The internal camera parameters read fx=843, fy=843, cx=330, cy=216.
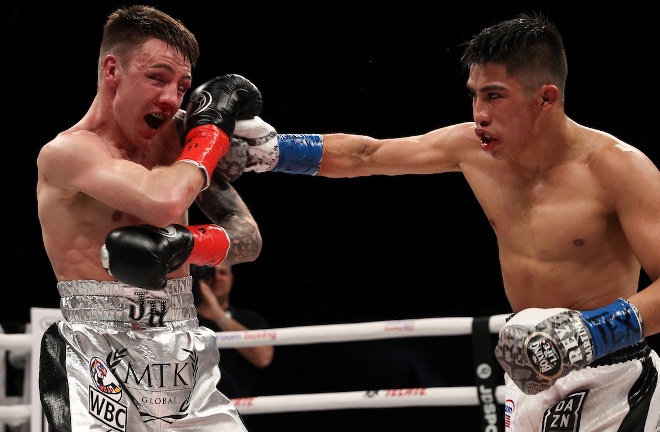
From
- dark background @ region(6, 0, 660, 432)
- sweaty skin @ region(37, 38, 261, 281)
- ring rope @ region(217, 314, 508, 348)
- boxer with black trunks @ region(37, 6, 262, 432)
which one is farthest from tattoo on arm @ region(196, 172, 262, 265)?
dark background @ region(6, 0, 660, 432)

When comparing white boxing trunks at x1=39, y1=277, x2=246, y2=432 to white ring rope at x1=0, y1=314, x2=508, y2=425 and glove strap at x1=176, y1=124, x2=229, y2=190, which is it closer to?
glove strap at x1=176, y1=124, x2=229, y2=190

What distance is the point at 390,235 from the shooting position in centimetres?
558

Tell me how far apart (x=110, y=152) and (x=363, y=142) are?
84 centimetres

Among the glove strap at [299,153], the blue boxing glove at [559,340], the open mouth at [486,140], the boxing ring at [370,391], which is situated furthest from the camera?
the boxing ring at [370,391]

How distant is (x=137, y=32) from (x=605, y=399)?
1481 millimetres

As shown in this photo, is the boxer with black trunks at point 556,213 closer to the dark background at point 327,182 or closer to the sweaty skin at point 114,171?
the sweaty skin at point 114,171

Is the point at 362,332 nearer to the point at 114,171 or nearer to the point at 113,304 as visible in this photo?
the point at 113,304

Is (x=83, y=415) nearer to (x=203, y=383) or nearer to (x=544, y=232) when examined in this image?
(x=203, y=383)

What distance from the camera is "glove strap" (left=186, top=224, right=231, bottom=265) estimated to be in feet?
6.87

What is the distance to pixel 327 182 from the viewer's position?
5.89m

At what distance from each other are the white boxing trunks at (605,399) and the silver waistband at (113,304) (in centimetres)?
97

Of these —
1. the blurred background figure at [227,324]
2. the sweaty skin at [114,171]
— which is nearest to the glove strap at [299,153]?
the sweaty skin at [114,171]

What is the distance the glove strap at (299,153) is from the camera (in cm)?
253

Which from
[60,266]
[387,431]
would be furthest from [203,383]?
[387,431]
